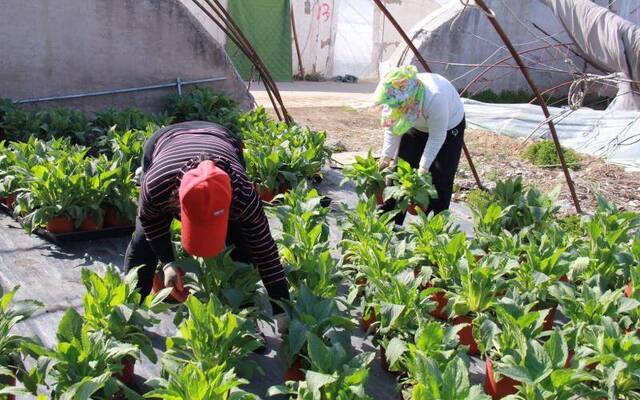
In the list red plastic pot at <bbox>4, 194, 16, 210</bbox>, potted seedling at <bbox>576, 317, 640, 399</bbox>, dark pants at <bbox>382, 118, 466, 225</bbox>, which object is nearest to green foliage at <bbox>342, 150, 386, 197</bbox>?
dark pants at <bbox>382, 118, 466, 225</bbox>

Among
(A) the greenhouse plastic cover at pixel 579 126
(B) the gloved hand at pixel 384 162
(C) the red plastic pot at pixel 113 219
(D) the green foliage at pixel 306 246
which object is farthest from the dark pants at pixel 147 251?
(A) the greenhouse plastic cover at pixel 579 126

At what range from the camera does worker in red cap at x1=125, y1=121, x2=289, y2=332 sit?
2357 millimetres

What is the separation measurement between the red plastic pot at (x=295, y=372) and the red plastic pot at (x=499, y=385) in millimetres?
824

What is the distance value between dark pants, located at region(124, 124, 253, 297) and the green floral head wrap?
1347 mm

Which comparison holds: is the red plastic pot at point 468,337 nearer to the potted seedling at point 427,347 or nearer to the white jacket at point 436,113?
the potted seedling at point 427,347

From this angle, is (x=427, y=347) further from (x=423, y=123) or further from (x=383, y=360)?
(x=423, y=123)

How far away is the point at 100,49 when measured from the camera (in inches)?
289

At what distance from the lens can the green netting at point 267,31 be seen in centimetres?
1573

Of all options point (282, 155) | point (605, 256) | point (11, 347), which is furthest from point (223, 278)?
point (282, 155)

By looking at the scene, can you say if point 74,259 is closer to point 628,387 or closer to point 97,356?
point 97,356

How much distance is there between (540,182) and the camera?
23.6 ft

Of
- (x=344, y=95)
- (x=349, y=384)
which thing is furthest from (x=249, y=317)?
(x=344, y=95)

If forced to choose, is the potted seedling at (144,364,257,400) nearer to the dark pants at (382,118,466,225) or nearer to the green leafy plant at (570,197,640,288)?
the green leafy plant at (570,197,640,288)

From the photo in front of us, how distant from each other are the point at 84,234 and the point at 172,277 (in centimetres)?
169
